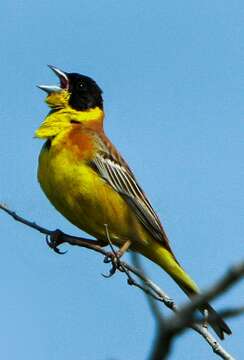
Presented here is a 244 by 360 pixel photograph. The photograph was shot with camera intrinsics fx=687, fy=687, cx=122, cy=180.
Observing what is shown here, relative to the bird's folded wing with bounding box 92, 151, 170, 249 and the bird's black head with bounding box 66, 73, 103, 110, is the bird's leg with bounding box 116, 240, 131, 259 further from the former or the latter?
the bird's black head with bounding box 66, 73, 103, 110

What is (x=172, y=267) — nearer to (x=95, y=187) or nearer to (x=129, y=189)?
(x=129, y=189)

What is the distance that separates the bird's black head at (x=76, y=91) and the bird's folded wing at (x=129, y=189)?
0.78m

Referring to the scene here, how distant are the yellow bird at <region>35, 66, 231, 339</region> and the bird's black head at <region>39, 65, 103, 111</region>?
0.06ft

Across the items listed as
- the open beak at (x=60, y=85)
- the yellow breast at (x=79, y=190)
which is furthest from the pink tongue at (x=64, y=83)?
the yellow breast at (x=79, y=190)

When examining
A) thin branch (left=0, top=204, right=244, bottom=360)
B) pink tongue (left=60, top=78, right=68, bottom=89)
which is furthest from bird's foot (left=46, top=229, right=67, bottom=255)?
pink tongue (left=60, top=78, right=68, bottom=89)

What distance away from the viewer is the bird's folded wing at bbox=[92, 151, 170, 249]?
5.99 m

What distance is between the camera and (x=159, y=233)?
19.8 feet

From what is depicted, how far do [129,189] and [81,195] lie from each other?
0.79 metres

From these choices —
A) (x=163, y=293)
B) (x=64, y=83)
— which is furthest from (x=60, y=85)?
(x=163, y=293)

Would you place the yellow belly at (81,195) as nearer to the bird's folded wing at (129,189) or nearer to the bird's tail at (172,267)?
the bird's folded wing at (129,189)

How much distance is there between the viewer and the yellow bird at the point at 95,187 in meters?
5.57

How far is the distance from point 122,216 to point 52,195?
2.05 ft

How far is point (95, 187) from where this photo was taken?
5.75 meters

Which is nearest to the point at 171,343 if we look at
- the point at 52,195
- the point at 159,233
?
the point at 52,195
